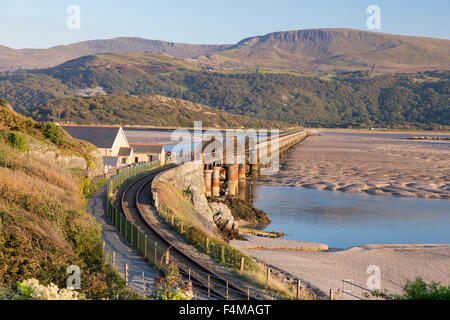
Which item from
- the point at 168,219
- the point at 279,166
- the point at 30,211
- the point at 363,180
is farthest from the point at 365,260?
the point at 279,166

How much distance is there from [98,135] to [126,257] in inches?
1570

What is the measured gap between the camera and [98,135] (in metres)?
55.1

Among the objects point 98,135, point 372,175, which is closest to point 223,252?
point 98,135

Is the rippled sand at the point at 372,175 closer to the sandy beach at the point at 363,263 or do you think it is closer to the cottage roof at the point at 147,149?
the cottage roof at the point at 147,149

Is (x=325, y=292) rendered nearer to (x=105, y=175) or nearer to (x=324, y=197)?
(x=105, y=175)

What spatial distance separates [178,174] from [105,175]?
7.18 m

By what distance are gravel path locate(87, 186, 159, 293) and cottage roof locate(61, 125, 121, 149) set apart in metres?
28.3

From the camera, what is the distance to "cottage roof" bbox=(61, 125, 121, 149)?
53.3 metres

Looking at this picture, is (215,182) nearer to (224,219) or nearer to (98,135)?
(98,135)

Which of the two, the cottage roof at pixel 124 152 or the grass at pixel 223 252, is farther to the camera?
the cottage roof at pixel 124 152

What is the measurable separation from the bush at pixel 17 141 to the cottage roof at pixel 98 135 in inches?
829

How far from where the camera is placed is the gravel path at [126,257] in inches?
579

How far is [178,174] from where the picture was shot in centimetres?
4494

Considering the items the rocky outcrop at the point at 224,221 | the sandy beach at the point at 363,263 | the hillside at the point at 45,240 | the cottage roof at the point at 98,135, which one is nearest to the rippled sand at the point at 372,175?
the rocky outcrop at the point at 224,221
